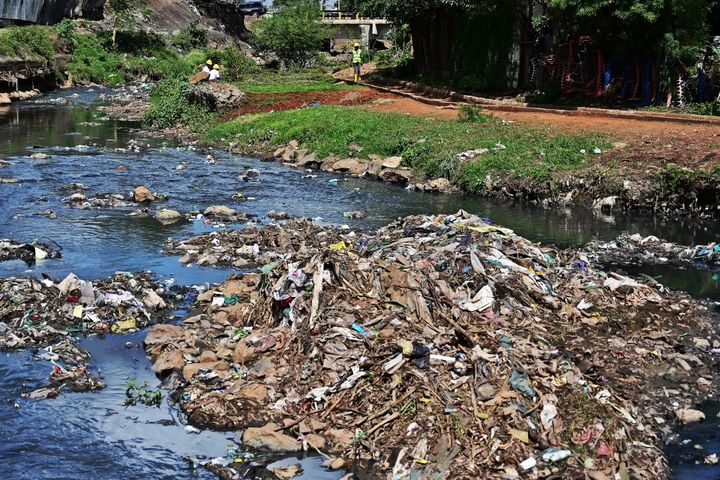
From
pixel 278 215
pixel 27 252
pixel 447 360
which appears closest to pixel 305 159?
pixel 278 215

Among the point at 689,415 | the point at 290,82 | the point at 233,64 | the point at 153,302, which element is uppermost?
the point at 233,64

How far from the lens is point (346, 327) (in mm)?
8039

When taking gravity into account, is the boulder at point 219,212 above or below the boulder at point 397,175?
below

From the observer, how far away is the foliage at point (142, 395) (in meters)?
7.52

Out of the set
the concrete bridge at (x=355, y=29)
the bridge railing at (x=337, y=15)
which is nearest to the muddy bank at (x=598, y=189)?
the concrete bridge at (x=355, y=29)

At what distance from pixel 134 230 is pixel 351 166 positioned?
21.9 ft

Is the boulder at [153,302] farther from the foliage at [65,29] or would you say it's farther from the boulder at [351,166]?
the foliage at [65,29]

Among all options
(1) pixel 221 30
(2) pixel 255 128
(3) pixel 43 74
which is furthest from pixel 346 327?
(1) pixel 221 30

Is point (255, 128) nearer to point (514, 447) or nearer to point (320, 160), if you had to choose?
point (320, 160)

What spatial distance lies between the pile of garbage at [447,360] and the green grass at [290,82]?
877 inches

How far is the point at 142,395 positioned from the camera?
7641 mm

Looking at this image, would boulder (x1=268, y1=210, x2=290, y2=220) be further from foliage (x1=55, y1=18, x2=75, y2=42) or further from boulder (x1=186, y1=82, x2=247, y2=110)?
foliage (x1=55, y1=18, x2=75, y2=42)

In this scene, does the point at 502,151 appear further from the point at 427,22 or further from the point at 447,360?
the point at 427,22

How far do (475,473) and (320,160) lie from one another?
14.1 meters
